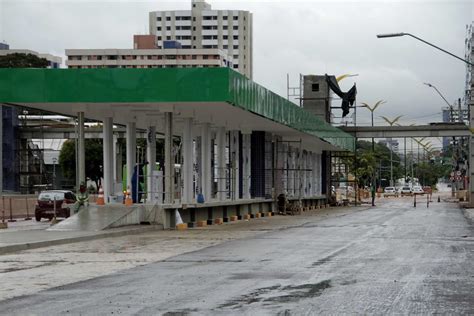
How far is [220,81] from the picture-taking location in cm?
2666

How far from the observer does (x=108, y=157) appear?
31.6 m

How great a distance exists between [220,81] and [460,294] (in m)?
16.4

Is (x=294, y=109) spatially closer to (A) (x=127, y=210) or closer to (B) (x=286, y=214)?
(B) (x=286, y=214)

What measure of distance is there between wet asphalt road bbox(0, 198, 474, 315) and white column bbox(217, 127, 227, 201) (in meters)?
18.6

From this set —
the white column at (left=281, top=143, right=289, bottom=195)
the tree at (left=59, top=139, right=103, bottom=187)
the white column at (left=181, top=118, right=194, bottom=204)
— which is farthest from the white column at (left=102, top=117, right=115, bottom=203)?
the tree at (left=59, top=139, right=103, bottom=187)

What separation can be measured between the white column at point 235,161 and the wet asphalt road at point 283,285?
20.3 m

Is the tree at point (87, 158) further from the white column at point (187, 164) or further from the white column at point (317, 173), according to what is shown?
the white column at point (187, 164)

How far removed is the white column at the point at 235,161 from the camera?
40.6 meters

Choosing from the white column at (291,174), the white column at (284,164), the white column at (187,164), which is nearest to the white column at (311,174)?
the white column at (291,174)

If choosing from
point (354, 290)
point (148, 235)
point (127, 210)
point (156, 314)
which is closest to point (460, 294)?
point (354, 290)

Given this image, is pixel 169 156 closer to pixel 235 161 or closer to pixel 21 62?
pixel 235 161

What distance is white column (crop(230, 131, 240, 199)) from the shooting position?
4057 centimetres

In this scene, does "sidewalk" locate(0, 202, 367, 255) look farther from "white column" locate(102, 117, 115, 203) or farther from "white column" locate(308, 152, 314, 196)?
"white column" locate(308, 152, 314, 196)

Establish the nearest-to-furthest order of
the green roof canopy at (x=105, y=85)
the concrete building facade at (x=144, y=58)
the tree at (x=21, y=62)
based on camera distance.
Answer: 1. the green roof canopy at (x=105, y=85)
2. the tree at (x=21, y=62)
3. the concrete building facade at (x=144, y=58)
